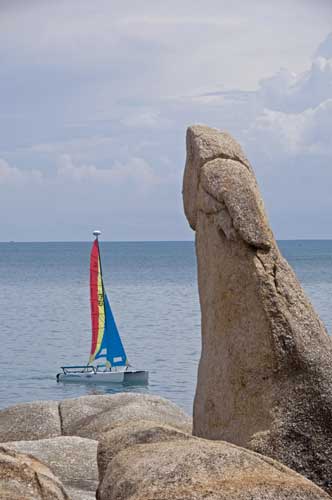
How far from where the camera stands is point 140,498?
6.65m

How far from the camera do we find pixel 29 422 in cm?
1664

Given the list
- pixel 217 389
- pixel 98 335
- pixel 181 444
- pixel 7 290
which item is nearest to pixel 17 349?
pixel 98 335

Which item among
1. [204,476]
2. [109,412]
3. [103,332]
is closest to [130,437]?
[204,476]

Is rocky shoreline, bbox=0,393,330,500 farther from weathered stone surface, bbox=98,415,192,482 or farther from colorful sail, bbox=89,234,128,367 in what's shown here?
colorful sail, bbox=89,234,128,367

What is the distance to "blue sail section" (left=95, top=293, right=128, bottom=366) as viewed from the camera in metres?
37.6

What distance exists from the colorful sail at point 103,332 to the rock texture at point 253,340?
25596mm

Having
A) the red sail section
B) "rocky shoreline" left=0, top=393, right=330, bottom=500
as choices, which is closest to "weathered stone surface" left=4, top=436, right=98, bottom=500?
"rocky shoreline" left=0, top=393, right=330, bottom=500

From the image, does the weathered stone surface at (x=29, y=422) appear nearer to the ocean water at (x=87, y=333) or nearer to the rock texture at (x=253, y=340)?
the rock texture at (x=253, y=340)

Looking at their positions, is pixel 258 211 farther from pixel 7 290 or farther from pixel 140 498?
pixel 7 290

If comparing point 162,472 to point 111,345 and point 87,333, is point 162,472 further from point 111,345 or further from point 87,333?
point 87,333

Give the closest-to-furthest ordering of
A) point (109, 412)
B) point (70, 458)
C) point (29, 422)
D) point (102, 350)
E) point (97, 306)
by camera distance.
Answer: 1. point (70, 458)
2. point (109, 412)
3. point (29, 422)
4. point (97, 306)
5. point (102, 350)

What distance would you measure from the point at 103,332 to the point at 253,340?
27497 millimetres

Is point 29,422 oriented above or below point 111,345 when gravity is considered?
below

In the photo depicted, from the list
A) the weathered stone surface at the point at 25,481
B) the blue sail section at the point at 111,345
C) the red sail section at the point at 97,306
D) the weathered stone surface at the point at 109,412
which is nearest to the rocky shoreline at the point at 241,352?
the weathered stone surface at the point at 25,481
